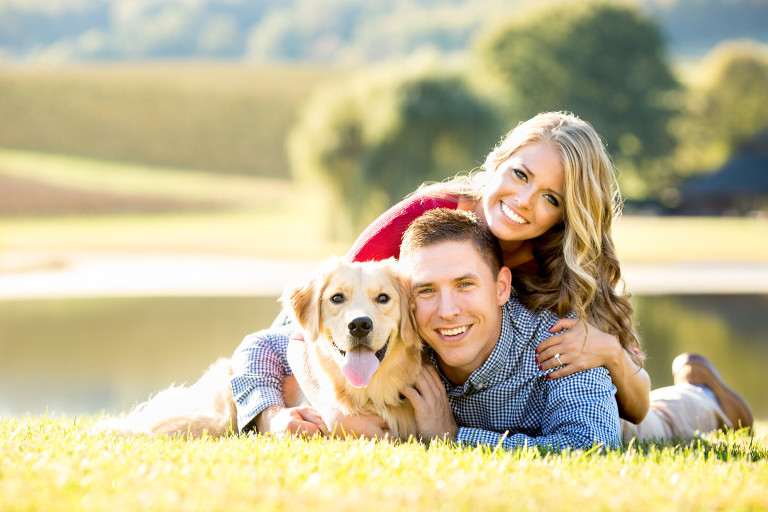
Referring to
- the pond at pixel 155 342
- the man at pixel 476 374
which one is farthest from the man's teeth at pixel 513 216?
the pond at pixel 155 342

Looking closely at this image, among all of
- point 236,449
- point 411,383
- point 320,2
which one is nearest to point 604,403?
point 411,383

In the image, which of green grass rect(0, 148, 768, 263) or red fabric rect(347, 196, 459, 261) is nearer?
red fabric rect(347, 196, 459, 261)

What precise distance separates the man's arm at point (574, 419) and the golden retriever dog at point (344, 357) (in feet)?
1.50

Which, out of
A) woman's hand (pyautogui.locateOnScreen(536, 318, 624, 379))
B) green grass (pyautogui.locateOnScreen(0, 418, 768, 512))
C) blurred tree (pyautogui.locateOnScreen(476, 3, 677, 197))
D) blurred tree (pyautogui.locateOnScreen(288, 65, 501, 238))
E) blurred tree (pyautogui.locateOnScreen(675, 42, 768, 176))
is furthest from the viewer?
blurred tree (pyautogui.locateOnScreen(675, 42, 768, 176))

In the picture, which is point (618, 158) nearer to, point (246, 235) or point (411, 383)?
point (246, 235)

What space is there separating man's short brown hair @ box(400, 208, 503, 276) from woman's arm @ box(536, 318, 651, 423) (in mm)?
482

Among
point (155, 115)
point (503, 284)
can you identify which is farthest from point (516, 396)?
point (155, 115)

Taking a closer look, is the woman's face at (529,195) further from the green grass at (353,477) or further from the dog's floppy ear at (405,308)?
the green grass at (353,477)

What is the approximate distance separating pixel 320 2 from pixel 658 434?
165 meters

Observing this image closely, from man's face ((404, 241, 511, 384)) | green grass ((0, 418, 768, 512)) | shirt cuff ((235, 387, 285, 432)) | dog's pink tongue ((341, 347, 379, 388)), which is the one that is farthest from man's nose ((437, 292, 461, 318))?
shirt cuff ((235, 387, 285, 432))

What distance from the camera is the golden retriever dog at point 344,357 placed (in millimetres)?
4125

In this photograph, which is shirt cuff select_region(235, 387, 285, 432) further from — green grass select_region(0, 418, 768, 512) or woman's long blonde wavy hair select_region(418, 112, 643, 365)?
woman's long blonde wavy hair select_region(418, 112, 643, 365)

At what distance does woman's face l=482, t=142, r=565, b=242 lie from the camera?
4602 mm

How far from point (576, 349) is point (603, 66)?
45436mm
